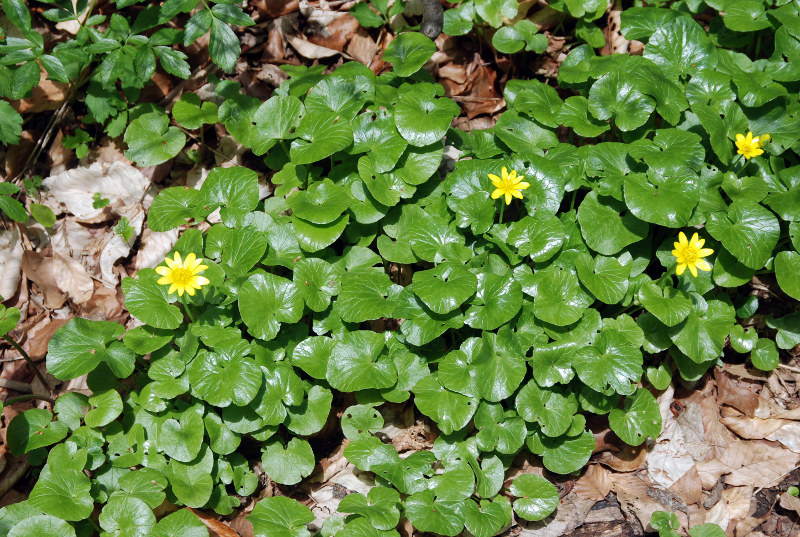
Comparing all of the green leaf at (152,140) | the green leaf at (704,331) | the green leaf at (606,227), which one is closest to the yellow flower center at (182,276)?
the green leaf at (152,140)

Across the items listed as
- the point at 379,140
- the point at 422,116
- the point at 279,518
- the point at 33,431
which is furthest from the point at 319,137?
the point at 33,431

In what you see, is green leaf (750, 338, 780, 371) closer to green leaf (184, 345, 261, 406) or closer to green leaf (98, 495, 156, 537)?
green leaf (184, 345, 261, 406)

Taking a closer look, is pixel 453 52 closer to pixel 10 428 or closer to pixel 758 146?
pixel 758 146

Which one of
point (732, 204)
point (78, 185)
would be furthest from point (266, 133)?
point (732, 204)

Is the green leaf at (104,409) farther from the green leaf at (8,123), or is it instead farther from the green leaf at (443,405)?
the green leaf at (8,123)

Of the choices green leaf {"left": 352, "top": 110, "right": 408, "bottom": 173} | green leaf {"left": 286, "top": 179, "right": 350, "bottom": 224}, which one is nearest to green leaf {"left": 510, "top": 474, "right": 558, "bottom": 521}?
green leaf {"left": 286, "top": 179, "right": 350, "bottom": 224}

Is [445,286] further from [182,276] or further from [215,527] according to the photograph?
[215,527]
